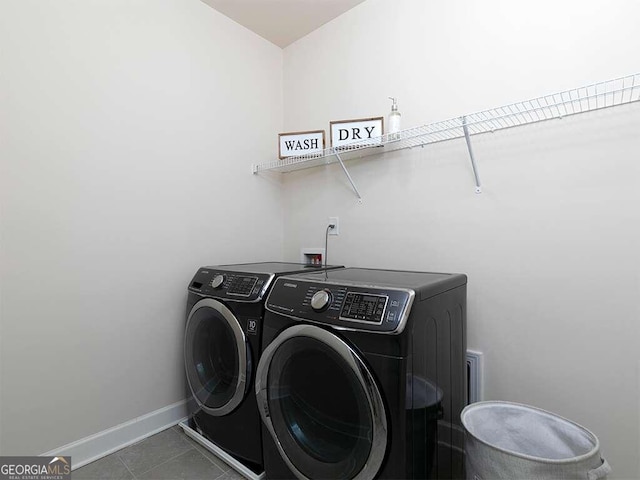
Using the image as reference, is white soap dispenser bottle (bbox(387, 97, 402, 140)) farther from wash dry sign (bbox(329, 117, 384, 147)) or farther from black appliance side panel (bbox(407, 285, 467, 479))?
black appliance side panel (bbox(407, 285, 467, 479))

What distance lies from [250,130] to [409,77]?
3.60 feet

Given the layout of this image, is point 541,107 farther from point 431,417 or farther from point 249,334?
point 249,334

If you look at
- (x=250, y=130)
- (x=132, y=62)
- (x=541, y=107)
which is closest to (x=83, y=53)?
(x=132, y=62)

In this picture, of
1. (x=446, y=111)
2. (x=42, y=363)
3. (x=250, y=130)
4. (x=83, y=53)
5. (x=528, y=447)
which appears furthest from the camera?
(x=250, y=130)

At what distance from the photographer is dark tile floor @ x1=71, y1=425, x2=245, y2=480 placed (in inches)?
55.2

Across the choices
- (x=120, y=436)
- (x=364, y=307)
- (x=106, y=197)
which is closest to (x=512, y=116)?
(x=364, y=307)

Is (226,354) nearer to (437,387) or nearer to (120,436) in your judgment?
(120,436)

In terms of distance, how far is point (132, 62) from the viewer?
1.67m

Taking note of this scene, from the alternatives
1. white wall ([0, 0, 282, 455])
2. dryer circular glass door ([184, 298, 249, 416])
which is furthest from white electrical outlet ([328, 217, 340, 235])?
dryer circular glass door ([184, 298, 249, 416])

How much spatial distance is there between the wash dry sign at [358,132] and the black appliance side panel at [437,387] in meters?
0.89

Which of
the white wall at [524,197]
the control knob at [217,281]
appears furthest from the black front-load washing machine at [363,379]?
the control knob at [217,281]

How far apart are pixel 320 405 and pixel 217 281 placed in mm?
776

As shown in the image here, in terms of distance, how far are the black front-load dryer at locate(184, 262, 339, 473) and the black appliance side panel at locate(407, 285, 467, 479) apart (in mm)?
669

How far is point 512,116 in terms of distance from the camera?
1.39 metres
